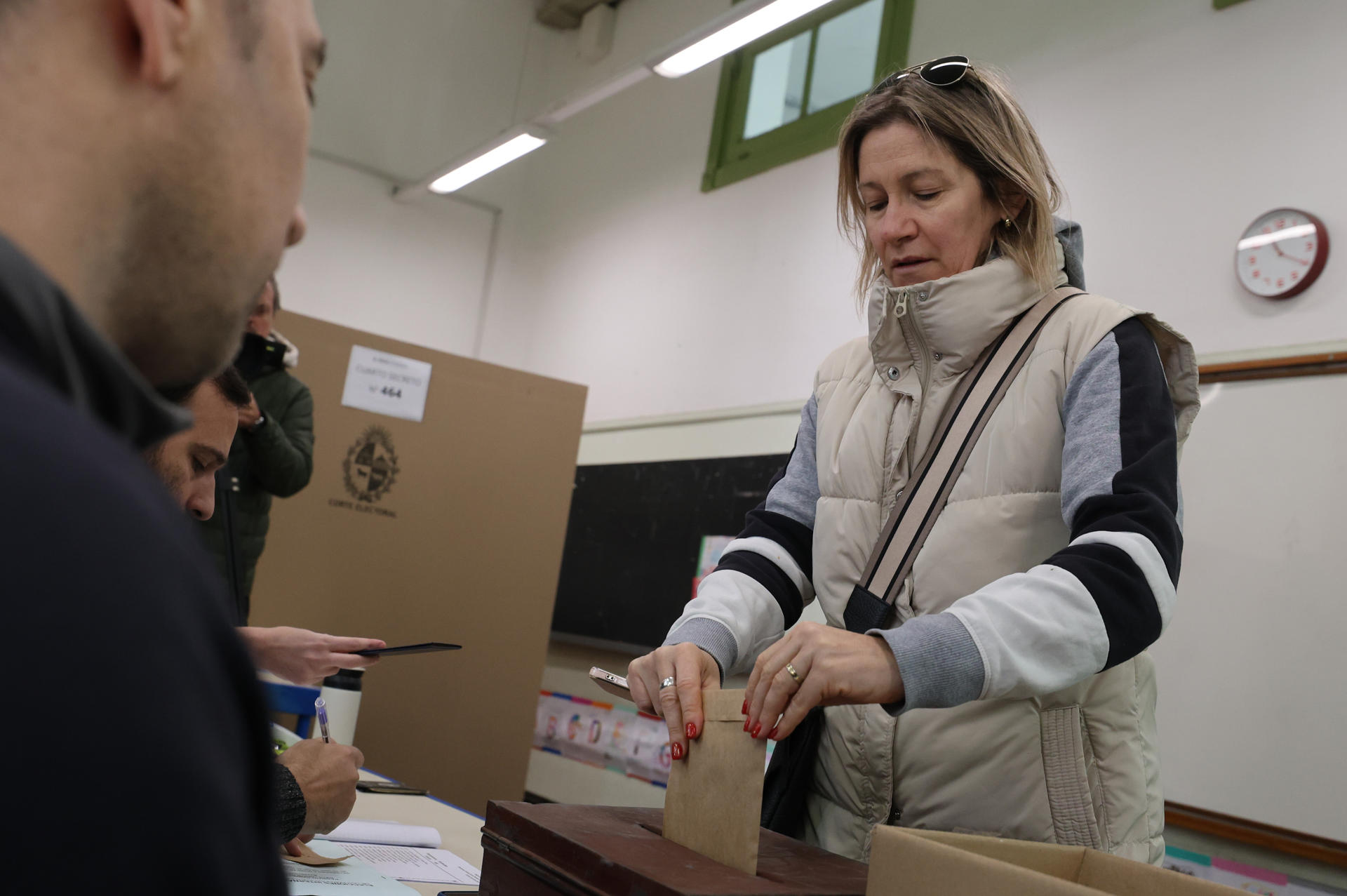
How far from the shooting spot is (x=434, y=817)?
1.66 m

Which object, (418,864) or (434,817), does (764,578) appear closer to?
(418,864)

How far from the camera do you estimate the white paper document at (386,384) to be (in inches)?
125

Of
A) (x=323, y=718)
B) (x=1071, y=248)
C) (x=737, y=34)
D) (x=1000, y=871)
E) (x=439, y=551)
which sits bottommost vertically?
(x=323, y=718)

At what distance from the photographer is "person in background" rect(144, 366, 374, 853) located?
120 centimetres

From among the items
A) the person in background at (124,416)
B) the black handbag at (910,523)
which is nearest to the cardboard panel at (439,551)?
the black handbag at (910,523)

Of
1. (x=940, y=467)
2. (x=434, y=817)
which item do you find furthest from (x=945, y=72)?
(x=434, y=817)

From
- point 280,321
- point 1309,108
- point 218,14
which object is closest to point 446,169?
point 280,321

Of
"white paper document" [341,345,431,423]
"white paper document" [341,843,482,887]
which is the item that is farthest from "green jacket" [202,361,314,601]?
"white paper document" [341,843,482,887]

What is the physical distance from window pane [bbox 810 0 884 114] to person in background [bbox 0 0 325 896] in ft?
12.6

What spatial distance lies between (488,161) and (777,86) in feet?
4.71

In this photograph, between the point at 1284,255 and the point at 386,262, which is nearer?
the point at 1284,255

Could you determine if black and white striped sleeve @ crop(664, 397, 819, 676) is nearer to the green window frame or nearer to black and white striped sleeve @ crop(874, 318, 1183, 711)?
black and white striped sleeve @ crop(874, 318, 1183, 711)

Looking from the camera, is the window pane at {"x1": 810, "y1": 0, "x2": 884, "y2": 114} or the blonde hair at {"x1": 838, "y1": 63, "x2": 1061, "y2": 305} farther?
the window pane at {"x1": 810, "y1": 0, "x2": 884, "y2": 114}

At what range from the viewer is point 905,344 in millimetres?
1169
